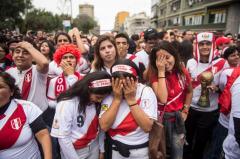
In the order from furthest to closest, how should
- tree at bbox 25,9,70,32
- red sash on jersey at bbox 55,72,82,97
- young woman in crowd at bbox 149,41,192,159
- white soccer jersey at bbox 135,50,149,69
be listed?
tree at bbox 25,9,70,32
white soccer jersey at bbox 135,50,149,69
red sash on jersey at bbox 55,72,82,97
young woman in crowd at bbox 149,41,192,159

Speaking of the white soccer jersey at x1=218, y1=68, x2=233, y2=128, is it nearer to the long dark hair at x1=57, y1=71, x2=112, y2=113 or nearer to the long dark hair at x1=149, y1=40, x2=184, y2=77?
the long dark hair at x1=149, y1=40, x2=184, y2=77

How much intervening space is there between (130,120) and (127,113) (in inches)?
2.8

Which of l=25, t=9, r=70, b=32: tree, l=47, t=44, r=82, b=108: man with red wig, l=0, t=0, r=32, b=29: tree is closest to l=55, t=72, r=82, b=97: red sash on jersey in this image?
l=47, t=44, r=82, b=108: man with red wig

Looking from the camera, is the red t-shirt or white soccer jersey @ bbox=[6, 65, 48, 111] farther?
white soccer jersey @ bbox=[6, 65, 48, 111]

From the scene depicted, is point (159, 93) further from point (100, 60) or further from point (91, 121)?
point (100, 60)

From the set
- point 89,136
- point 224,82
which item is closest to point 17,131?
point 89,136

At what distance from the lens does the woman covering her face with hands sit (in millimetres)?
2270

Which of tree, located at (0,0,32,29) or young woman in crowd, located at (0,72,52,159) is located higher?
tree, located at (0,0,32,29)

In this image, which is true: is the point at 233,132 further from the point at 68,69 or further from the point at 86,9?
the point at 86,9

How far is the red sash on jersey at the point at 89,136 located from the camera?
2.46 m

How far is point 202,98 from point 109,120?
79.4 inches

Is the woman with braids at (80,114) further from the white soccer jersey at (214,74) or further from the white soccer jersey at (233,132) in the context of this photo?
the white soccer jersey at (214,74)

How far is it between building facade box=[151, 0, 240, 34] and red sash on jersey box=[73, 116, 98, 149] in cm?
2723

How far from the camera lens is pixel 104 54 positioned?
3.66 meters
